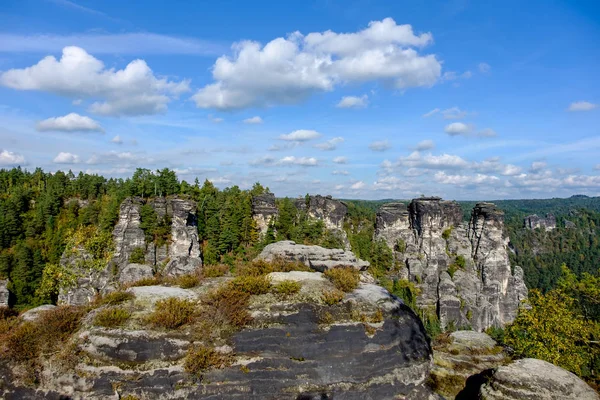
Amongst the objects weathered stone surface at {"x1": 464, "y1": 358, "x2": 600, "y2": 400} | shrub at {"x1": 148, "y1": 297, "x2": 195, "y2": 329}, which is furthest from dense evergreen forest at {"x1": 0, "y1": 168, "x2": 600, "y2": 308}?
weathered stone surface at {"x1": 464, "y1": 358, "x2": 600, "y2": 400}

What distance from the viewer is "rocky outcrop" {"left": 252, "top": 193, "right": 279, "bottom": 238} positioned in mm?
66000

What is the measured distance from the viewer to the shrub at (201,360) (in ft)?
32.8

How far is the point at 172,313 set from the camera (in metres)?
10.9

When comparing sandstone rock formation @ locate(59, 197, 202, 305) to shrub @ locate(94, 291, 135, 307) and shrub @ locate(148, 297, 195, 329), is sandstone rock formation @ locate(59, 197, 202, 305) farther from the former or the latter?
shrub @ locate(148, 297, 195, 329)

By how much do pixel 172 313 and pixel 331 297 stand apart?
4.86 meters

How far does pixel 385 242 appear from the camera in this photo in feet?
256

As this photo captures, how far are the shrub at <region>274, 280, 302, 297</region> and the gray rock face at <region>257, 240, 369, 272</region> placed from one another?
444 centimetres

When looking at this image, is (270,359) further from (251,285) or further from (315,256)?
(315,256)

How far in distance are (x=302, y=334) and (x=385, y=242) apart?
228 ft

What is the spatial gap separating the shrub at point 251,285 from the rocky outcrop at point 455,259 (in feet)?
194

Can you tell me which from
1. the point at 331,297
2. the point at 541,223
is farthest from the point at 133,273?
the point at 541,223

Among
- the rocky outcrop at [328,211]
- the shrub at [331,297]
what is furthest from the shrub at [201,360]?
the rocky outcrop at [328,211]

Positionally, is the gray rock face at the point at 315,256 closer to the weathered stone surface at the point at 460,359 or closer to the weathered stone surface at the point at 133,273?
the weathered stone surface at the point at 460,359

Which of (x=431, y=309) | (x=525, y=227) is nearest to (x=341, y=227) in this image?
(x=431, y=309)
